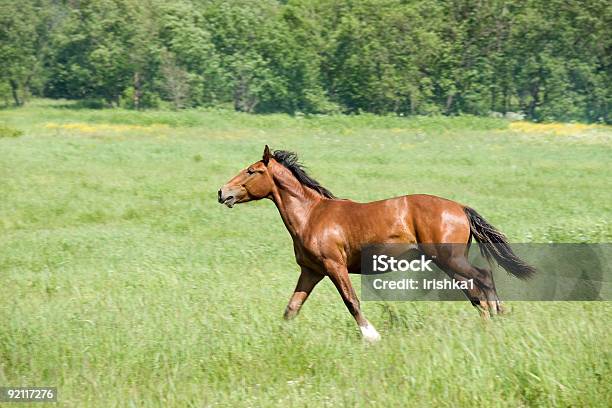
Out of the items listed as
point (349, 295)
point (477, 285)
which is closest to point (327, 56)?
point (477, 285)

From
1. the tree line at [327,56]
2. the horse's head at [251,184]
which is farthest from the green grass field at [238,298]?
the tree line at [327,56]

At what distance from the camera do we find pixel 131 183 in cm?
2739

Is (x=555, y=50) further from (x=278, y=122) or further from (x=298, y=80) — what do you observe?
(x=278, y=122)

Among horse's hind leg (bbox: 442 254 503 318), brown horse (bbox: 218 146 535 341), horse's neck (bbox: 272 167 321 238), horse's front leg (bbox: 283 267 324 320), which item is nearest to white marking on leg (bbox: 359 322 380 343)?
brown horse (bbox: 218 146 535 341)

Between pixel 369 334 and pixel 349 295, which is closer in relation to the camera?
pixel 369 334

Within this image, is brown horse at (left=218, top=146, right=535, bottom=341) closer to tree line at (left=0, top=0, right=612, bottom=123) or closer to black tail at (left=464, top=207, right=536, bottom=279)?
black tail at (left=464, top=207, right=536, bottom=279)

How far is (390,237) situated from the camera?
905 centimetres

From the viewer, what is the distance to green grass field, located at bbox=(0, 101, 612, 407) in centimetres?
629

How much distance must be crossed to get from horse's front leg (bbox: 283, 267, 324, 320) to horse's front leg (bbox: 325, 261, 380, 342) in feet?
1.22

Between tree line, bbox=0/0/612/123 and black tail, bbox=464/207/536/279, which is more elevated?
black tail, bbox=464/207/536/279

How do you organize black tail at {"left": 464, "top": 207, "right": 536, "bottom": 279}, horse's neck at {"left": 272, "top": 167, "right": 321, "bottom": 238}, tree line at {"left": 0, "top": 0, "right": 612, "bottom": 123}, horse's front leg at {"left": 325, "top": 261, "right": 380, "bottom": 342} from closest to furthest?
horse's front leg at {"left": 325, "top": 261, "right": 380, "bottom": 342}
black tail at {"left": 464, "top": 207, "right": 536, "bottom": 279}
horse's neck at {"left": 272, "top": 167, "right": 321, "bottom": 238}
tree line at {"left": 0, "top": 0, "right": 612, "bottom": 123}

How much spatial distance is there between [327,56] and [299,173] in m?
68.4

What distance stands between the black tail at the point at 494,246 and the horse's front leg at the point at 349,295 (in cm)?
145

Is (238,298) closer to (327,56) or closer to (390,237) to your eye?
(390,237)
